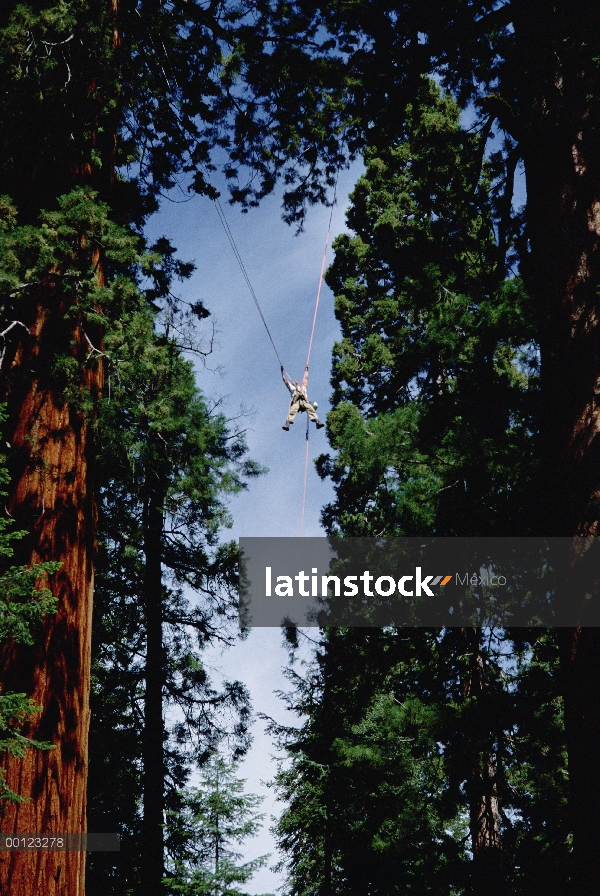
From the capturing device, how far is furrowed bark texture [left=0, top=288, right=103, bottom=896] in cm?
297

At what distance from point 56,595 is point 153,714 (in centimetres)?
686

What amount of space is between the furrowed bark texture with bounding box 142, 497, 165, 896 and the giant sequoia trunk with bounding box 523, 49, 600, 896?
19.2ft

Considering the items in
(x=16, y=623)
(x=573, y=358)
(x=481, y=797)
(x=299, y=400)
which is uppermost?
(x=299, y=400)

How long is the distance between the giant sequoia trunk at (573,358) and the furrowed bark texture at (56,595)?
7.72 feet

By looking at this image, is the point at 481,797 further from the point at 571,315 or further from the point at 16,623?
the point at 16,623

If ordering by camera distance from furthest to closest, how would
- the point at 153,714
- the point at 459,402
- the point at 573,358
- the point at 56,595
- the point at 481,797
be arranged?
the point at 153,714 < the point at 481,797 < the point at 459,402 < the point at 573,358 < the point at 56,595

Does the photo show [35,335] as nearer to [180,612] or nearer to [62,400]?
[62,400]

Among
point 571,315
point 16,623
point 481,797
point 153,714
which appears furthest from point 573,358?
point 153,714

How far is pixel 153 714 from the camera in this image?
945 centimetres

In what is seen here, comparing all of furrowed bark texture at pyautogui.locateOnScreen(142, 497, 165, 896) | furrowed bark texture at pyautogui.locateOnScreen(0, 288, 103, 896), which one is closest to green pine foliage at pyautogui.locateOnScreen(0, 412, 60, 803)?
furrowed bark texture at pyautogui.locateOnScreen(0, 288, 103, 896)

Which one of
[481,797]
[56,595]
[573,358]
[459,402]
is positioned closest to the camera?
[56,595]

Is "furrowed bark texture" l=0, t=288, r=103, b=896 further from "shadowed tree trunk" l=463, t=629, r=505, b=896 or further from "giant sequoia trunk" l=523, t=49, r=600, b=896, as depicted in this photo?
"shadowed tree trunk" l=463, t=629, r=505, b=896

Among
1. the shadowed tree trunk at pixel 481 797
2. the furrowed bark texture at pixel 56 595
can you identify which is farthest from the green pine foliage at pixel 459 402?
the furrowed bark texture at pixel 56 595

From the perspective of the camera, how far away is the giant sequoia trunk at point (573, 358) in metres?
3.28
